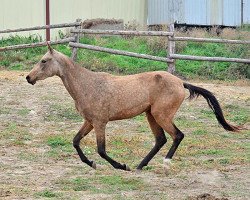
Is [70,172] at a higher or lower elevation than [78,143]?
lower

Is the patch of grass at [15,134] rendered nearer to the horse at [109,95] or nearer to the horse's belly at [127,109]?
the horse at [109,95]

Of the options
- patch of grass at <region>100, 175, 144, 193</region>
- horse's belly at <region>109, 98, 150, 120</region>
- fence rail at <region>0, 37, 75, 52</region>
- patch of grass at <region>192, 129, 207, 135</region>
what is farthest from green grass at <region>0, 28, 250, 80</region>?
patch of grass at <region>100, 175, 144, 193</region>

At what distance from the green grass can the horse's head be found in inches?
347

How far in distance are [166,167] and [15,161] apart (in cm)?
228

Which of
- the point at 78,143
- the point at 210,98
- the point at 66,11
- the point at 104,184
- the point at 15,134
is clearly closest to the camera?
the point at 104,184

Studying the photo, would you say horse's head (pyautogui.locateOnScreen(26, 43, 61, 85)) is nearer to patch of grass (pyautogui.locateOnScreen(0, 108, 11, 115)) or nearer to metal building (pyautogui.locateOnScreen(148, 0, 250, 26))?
patch of grass (pyautogui.locateOnScreen(0, 108, 11, 115))

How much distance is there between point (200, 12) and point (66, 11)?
15.1 feet

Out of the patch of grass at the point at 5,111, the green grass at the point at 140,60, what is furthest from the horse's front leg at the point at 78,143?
the green grass at the point at 140,60

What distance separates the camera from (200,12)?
2562 centimetres

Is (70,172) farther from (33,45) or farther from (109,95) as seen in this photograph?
(33,45)

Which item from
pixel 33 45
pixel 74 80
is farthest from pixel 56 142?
pixel 33 45

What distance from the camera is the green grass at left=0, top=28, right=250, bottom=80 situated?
19.4m

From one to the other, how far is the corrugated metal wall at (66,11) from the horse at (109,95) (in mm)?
12789

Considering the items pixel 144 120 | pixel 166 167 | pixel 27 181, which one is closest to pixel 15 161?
pixel 27 181
